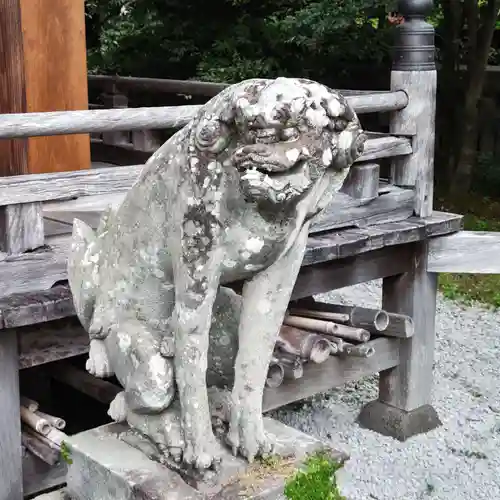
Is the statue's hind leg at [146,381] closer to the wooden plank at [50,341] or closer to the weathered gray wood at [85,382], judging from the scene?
the wooden plank at [50,341]

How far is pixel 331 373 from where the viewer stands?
446 centimetres

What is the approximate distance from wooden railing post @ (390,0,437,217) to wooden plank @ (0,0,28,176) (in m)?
1.94

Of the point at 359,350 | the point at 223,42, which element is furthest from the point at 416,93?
the point at 223,42

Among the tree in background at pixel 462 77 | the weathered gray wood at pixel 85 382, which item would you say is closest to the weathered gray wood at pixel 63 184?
the weathered gray wood at pixel 85 382

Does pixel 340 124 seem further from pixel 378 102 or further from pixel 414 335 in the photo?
pixel 414 335

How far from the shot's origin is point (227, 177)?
2121 mm

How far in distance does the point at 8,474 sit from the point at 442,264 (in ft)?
8.25

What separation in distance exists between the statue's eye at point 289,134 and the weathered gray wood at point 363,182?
2223mm

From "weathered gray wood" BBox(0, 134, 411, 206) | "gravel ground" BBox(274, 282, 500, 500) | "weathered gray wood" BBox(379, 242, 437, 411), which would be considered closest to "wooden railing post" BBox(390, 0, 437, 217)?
"weathered gray wood" BBox(379, 242, 437, 411)

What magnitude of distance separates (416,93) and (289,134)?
99.4 inches

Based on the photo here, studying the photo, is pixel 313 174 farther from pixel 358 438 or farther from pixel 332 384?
pixel 358 438

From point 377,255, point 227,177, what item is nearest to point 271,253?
point 227,177

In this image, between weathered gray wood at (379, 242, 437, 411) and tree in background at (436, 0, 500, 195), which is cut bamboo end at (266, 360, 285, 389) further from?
tree in background at (436, 0, 500, 195)

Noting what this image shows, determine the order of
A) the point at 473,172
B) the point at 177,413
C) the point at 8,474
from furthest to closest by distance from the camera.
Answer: the point at 473,172 → the point at 8,474 → the point at 177,413
